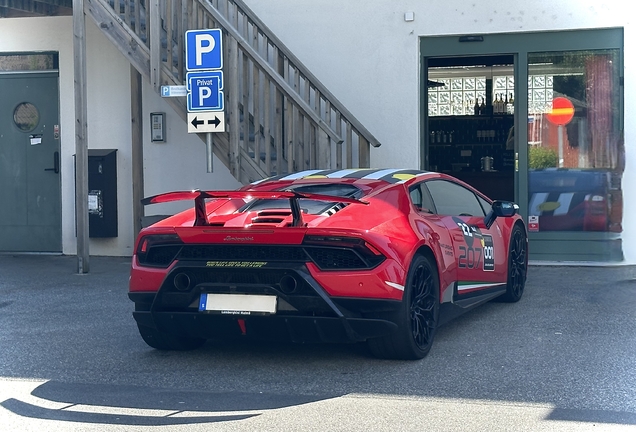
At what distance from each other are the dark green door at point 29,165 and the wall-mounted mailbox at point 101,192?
66 cm

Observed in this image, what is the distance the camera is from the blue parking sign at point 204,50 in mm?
10500

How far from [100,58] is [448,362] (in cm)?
832

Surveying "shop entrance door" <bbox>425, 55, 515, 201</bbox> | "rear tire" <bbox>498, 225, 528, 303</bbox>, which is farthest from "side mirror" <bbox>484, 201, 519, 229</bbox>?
"shop entrance door" <bbox>425, 55, 515, 201</bbox>

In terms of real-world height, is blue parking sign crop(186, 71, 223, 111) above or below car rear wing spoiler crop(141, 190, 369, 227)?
above

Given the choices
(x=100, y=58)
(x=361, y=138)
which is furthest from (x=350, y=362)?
(x=100, y=58)

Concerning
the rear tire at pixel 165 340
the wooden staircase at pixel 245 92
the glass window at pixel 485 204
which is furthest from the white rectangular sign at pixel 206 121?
the rear tire at pixel 165 340

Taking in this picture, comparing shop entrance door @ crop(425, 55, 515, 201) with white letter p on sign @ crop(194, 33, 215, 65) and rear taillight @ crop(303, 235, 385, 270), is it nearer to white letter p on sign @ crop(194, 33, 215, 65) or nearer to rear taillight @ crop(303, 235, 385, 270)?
white letter p on sign @ crop(194, 33, 215, 65)

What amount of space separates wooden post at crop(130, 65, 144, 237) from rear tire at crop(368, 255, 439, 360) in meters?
6.98

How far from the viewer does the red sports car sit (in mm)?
5730

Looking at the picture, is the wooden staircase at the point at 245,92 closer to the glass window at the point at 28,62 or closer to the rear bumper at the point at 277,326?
the glass window at the point at 28,62

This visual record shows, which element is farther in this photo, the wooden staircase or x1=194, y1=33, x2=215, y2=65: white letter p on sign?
the wooden staircase

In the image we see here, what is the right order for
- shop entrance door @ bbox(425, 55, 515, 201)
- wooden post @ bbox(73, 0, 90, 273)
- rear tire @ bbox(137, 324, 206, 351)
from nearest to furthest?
rear tire @ bbox(137, 324, 206, 351)
wooden post @ bbox(73, 0, 90, 273)
shop entrance door @ bbox(425, 55, 515, 201)

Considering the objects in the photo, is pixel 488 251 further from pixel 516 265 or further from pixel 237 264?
pixel 237 264

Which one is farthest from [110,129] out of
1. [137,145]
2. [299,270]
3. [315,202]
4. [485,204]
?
[299,270]
